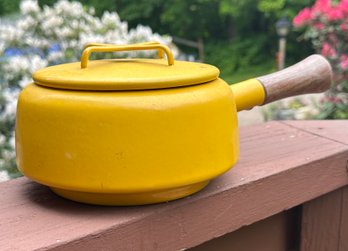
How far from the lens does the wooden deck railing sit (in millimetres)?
539

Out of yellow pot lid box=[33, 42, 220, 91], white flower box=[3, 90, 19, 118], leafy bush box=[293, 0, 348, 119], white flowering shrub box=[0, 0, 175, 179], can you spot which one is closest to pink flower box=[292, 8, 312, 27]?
leafy bush box=[293, 0, 348, 119]

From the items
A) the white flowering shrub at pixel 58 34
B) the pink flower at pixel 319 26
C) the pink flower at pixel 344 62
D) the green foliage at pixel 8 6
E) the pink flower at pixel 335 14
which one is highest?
the white flowering shrub at pixel 58 34

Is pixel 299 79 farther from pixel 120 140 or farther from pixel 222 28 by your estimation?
pixel 222 28

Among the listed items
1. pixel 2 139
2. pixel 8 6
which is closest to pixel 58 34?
pixel 2 139

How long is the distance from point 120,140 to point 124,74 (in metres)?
0.08

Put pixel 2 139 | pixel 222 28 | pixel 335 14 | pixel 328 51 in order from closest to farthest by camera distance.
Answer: pixel 2 139 → pixel 335 14 → pixel 328 51 → pixel 222 28

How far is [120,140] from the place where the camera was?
0.51 metres

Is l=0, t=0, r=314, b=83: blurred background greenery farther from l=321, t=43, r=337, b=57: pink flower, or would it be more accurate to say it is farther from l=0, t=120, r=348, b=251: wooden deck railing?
l=0, t=120, r=348, b=251: wooden deck railing

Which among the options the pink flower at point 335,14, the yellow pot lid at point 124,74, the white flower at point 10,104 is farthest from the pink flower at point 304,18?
the yellow pot lid at point 124,74

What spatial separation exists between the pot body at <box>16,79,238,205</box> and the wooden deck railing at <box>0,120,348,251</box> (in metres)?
0.04

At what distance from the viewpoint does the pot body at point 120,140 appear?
0.51 meters

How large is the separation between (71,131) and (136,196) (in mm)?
107

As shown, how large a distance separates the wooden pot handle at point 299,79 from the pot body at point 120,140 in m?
0.21

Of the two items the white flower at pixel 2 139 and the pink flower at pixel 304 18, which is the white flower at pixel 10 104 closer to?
the white flower at pixel 2 139
